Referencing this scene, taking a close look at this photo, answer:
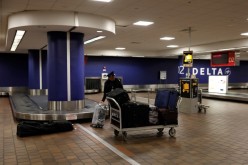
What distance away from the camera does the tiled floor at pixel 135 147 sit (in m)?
4.91

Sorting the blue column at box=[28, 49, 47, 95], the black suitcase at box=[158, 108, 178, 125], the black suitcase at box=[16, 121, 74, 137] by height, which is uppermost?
the blue column at box=[28, 49, 47, 95]

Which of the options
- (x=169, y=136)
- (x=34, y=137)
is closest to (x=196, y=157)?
(x=169, y=136)

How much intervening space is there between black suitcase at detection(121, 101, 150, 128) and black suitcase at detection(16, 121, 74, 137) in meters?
2.01

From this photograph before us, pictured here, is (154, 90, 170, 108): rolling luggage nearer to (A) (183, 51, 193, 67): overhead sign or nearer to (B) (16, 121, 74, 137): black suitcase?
(B) (16, 121, 74, 137): black suitcase

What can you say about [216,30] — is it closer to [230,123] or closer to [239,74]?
[230,123]

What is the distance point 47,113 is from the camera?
27.9ft

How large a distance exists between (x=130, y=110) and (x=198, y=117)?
436 cm

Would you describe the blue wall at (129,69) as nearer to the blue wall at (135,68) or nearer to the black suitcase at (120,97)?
the blue wall at (135,68)

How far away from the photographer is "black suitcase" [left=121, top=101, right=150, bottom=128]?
6.34 m

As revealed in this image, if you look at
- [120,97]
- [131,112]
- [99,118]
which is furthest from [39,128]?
[131,112]

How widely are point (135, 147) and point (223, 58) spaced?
13.3 meters

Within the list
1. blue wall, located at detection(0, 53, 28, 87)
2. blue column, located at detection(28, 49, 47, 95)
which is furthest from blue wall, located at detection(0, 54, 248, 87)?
blue column, located at detection(28, 49, 47, 95)

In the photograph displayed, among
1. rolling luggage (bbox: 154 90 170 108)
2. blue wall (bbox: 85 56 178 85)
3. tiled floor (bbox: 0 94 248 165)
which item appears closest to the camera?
tiled floor (bbox: 0 94 248 165)

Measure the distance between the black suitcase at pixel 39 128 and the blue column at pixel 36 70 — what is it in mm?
9779
